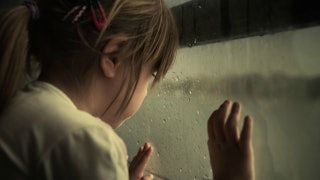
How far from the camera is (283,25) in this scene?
0.77m

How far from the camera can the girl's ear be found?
69cm

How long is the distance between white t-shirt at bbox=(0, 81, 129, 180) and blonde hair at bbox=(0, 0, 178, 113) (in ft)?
0.30

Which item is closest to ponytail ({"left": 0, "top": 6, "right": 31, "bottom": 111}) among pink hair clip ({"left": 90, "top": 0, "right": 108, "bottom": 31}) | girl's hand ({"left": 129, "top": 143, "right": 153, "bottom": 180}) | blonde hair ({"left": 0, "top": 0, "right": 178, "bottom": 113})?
blonde hair ({"left": 0, "top": 0, "right": 178, "bottom": 113})

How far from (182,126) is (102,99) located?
1.49ft

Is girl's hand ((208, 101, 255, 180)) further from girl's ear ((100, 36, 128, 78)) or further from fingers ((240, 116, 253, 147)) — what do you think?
girl's ear ((100, 36, 128, 78))

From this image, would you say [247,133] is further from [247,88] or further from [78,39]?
[78,39]

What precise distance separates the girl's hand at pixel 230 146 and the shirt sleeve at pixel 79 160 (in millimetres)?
270

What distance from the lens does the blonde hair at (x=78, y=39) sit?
2.24 feet

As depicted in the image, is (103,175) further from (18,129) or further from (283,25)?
(283,25)

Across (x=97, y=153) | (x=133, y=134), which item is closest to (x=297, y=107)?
(x=97, y=153)

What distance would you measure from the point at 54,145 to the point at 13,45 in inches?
9.9

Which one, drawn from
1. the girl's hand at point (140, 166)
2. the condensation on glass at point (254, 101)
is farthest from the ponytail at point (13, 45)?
the condensation on glass at point (254, 101)

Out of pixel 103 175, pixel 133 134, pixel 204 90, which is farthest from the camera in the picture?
pixel 133 134

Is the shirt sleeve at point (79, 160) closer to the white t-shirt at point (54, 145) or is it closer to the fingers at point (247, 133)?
the white t-shirt at point (54, 145)
